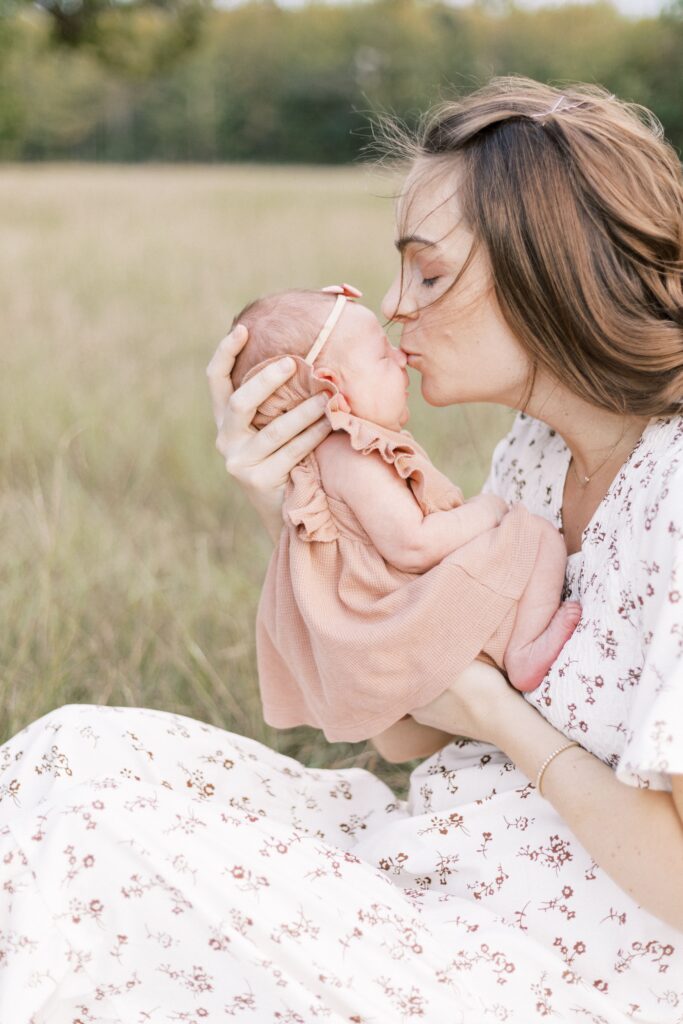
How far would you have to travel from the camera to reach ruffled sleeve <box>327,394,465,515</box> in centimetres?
178

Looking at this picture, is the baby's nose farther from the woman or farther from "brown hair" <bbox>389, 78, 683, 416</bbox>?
"brown hair" <bbox>389, 78, 683, 416</bbox>

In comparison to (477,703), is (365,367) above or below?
above

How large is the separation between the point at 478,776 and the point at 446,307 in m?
0.76

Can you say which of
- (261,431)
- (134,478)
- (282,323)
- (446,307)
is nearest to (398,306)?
(446,307)

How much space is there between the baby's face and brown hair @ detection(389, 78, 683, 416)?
0.25 m

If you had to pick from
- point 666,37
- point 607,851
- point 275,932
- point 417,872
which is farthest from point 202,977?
point 666,37

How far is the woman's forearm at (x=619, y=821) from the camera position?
1405 mm

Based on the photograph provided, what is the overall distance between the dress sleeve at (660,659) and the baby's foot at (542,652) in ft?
0.58

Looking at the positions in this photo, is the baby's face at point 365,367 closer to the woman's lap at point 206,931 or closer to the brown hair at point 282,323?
the brown hair at point 282,323

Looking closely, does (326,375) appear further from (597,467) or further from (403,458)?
(597,467)

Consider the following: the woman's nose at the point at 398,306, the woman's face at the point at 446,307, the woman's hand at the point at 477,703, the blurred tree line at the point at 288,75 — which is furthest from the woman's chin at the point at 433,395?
the blurred tree line at the point at 288,75

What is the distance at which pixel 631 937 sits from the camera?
155 cm

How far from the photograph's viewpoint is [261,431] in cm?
192

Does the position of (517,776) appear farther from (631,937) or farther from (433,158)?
(433,158)
